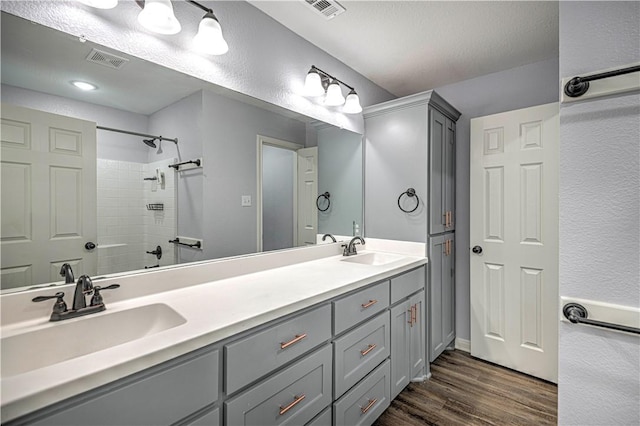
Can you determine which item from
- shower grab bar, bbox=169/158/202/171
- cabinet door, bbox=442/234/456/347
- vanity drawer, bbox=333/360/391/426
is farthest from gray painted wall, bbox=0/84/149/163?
cabinet door, bbox=442/234/456/347

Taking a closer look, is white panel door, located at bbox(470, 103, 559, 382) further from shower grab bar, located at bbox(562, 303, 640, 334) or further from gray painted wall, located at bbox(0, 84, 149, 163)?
gray painted wall, located at bbox(0, 84, 149, 163)

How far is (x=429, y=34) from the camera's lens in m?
2.02

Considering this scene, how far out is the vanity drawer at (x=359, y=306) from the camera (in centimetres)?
139

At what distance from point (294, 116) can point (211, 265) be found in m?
1.10

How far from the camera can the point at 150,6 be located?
45.8 inches

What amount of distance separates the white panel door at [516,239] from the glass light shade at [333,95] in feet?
4.06

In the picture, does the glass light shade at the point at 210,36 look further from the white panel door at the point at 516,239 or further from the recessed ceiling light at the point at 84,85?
the white panel door at the point at 516,239

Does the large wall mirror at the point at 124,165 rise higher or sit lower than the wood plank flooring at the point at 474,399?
higher

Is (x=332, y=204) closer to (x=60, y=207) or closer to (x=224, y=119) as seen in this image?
(x=224, y=119)

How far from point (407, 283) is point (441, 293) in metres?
0.68

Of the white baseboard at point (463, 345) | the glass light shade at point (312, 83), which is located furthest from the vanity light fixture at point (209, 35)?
the white baseboard at point (463, 345)

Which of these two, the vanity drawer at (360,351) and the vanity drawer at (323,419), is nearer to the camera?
the vanity drawer at (323,419)

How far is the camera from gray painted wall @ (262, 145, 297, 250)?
70.9 inches

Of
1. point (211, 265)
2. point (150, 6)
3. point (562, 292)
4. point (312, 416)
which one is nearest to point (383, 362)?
point (312, 416)
